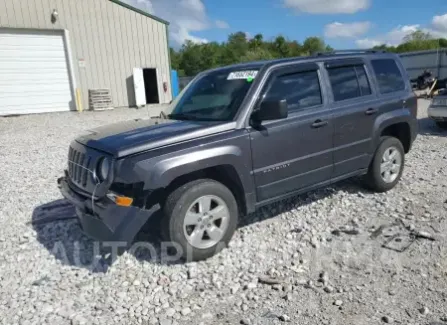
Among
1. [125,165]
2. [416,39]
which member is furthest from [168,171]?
[416,39]

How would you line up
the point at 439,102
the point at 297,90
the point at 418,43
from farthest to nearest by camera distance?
the point at 418,43 → the point at 439,102 → the point at 297,90

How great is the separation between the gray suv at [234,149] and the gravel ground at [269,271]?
16.3 inches

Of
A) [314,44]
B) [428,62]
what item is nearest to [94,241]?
[428,62]

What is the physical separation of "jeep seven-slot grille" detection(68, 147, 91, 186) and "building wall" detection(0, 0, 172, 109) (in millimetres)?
14534

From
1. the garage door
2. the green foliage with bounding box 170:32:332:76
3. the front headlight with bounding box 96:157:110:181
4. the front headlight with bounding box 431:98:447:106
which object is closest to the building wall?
the garage door

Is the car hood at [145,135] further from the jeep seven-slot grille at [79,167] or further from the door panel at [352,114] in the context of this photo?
the door panel at [352,114]

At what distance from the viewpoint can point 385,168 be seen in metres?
5.00

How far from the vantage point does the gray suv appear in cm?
317

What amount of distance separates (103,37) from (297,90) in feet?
51.4

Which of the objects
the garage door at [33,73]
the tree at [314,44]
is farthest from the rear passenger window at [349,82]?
the tree at [314,44]

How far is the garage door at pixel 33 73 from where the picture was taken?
1536 cm

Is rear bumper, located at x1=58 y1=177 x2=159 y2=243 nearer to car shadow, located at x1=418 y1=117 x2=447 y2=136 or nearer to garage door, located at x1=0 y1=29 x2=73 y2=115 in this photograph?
car shadow, located at x1=418 y1=117 x2=447 y2=136

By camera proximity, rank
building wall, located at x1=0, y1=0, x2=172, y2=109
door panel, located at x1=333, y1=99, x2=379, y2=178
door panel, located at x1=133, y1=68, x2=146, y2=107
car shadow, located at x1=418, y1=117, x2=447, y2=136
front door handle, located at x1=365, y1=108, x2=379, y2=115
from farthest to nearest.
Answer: door panel, located at x1=133, y1=68, x2=146, y2=107
building wall, located at x1=0, y1=0, x2=172, y2=109
car shadow, located at x1=418, y1=117, x2=447, y2=136
front door handle, located at x1=365, y1=108, x2=379, y2=115
door panel, located at x1=333, y1=99, x2=379, y2=178

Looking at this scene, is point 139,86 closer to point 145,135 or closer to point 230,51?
point 145,135
